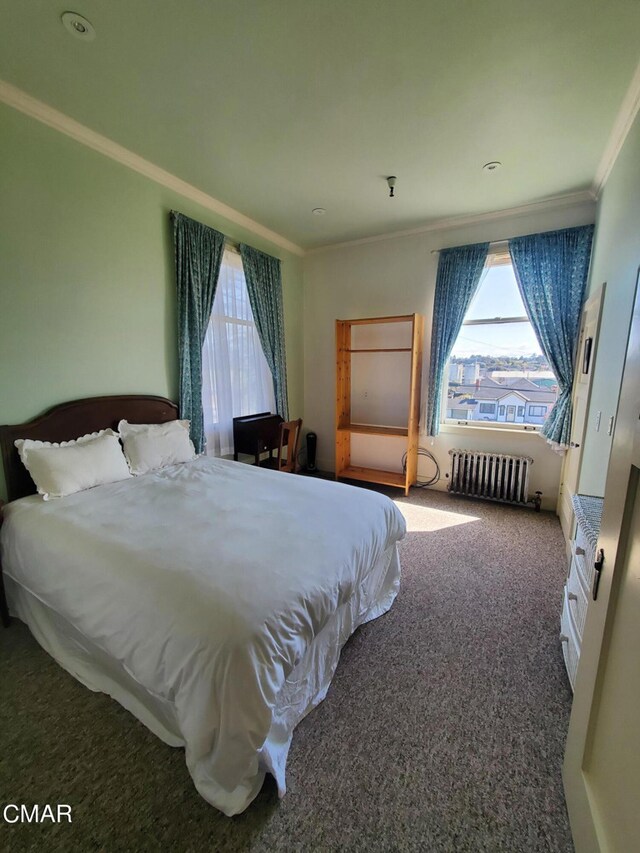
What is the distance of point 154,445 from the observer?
2629 mm

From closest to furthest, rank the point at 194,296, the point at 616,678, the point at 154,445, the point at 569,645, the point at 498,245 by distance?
the point at 616,678 → the point at 569,645 → the point at 154,445 → the point at 194,296 → the point at 498,245

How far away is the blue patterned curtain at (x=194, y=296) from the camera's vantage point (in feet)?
9.65

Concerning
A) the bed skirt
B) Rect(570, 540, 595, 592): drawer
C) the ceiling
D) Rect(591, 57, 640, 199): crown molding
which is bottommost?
the bed skirt

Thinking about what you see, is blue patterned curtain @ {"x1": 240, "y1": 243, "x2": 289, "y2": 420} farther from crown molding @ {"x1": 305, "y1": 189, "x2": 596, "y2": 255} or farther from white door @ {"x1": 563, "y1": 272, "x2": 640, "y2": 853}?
white door @ {"x1": 563, "y1": 272, "x2": 640, "y2": 853}

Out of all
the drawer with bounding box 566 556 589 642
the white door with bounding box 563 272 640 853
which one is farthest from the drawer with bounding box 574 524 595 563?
the white door with bounding box 563 272 640 853

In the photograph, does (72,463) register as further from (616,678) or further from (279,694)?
(616,678)

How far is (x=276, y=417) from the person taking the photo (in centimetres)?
404

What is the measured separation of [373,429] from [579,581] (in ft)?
9.13

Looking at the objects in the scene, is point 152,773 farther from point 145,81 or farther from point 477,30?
point 477,30

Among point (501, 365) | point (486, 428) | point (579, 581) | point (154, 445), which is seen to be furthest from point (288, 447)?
point (579, 581)

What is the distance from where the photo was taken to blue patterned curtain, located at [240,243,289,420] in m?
3.69

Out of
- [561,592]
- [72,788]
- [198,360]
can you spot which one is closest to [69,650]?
[72,788]

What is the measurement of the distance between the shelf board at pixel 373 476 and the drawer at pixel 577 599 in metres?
2.21

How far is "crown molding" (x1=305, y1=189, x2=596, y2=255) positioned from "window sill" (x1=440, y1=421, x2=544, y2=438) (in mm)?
2088
